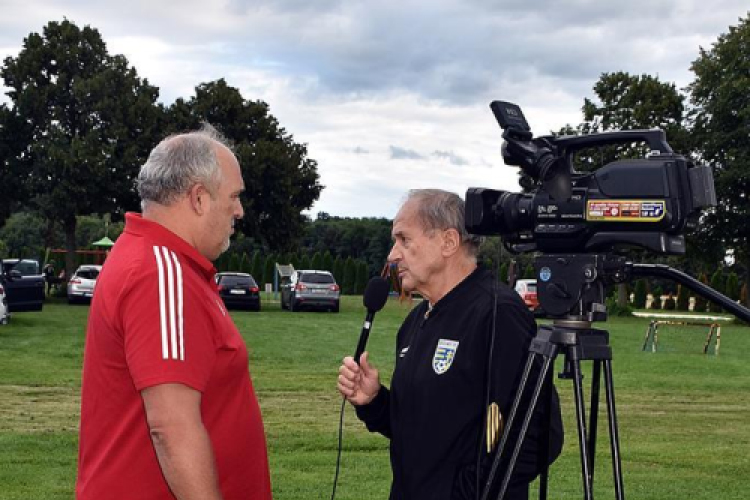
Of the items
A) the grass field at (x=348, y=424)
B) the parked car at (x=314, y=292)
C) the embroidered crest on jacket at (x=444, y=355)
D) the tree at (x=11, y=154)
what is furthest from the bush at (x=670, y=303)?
the embroidered crest on jacket at (x=444, y=355)

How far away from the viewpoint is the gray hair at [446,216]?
427 cm

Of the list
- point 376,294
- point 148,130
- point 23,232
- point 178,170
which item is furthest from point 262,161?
point 23,232

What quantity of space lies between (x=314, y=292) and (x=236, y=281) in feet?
10.6

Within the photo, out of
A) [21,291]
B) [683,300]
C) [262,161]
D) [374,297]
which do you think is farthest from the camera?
[683,300]

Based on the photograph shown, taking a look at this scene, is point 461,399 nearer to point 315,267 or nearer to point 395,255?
point 395,255

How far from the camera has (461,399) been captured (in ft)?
13.0

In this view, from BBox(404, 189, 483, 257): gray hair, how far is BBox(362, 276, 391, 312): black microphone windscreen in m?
0.38

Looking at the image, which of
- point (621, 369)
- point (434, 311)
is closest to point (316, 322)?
point (621, 369)

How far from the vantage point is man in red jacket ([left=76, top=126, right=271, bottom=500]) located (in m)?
3.06

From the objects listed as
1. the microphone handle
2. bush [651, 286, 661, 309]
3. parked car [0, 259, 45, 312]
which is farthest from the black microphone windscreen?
bush [651, 286, 661, 309]

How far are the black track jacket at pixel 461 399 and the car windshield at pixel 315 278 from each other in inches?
1597

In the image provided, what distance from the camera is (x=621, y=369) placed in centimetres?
2067

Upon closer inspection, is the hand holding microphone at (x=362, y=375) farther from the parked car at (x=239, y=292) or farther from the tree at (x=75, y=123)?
the tree at (x=75, y=123)

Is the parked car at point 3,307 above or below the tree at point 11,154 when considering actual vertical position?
below
